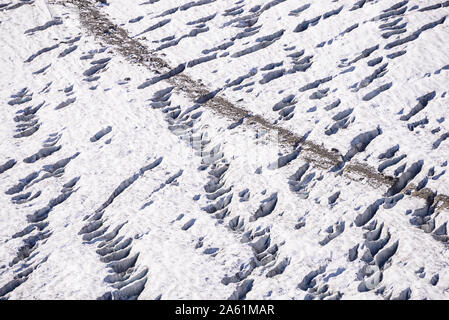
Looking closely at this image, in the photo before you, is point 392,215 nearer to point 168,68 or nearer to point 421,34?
point 421,34

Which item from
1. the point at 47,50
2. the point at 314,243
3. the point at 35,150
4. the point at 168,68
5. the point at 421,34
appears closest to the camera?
the point at 314,243

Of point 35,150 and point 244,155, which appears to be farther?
A: point 35,150

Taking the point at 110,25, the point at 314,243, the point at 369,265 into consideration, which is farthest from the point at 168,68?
the point at 369,265

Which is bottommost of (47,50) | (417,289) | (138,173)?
(417,289)

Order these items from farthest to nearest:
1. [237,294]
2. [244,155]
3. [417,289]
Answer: [244,155] < [237,294] < [417,289]

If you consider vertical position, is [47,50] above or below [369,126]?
above

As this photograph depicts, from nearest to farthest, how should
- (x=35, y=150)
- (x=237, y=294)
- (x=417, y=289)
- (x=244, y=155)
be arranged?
1. (x=417, y=289)
2. (x=237, y=294)
3. (x=244, y=155)
4. (x=35, y=150)

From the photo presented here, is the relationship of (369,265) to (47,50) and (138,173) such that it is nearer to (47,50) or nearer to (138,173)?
(138,173)

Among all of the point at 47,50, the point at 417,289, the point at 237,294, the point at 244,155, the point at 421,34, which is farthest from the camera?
the point at 47,50

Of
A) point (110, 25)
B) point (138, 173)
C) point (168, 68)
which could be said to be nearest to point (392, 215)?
point (138, 173)
